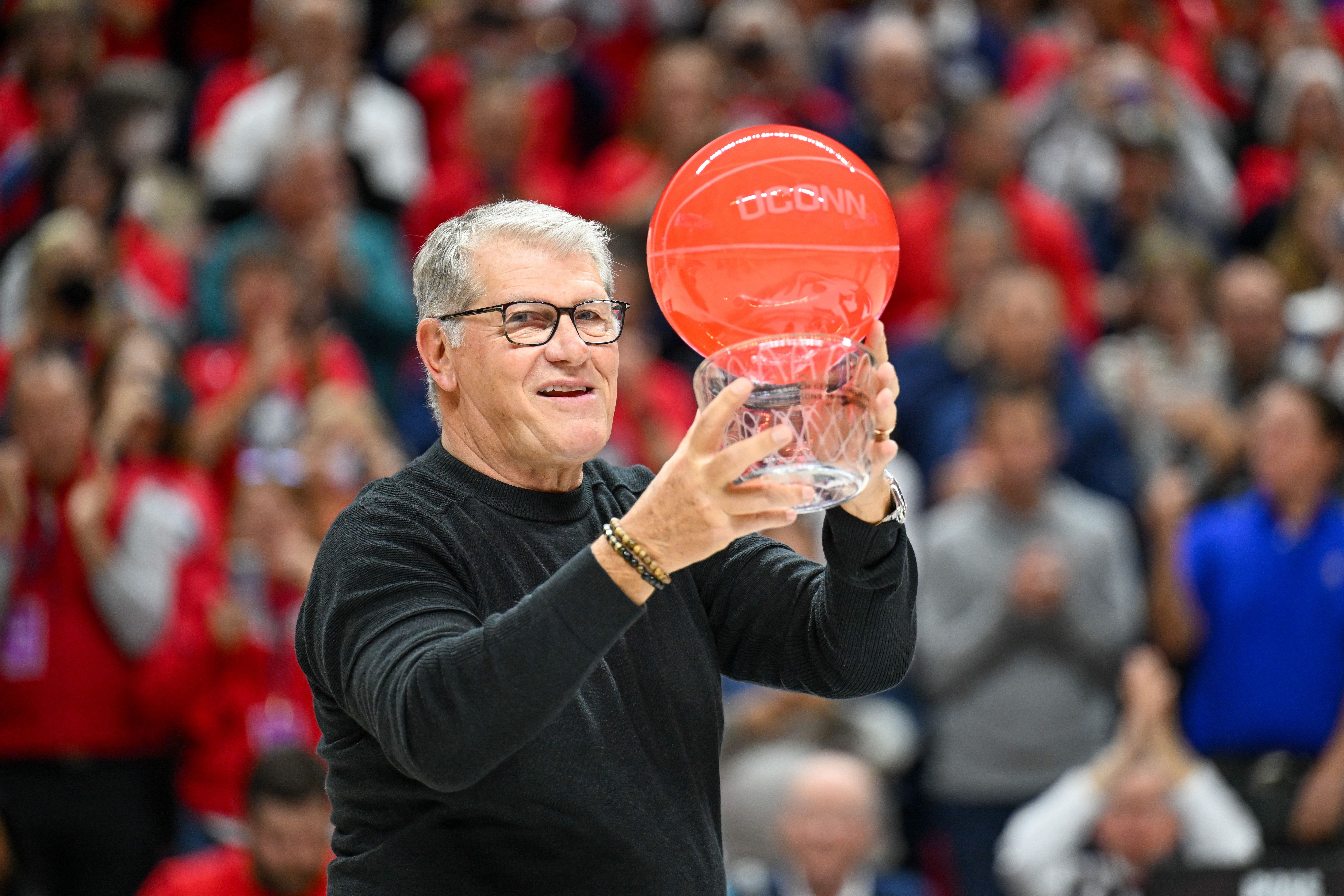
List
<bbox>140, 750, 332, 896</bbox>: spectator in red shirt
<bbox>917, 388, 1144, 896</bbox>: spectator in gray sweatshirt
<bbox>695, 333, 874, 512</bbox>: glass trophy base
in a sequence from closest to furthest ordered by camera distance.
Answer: <bbox>695, 333, 874, 512</bbox>: glass trophy base
<bbox>140, 750, 332, 896</bbox>: spectator in red shirt
<bbox>917, 388, 1144, 896</bbox>: spectator in gray sweatshirt

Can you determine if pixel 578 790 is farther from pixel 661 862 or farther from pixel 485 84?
pixel 485 84

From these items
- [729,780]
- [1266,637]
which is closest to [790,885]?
[729,780]

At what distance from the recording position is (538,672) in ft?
5.50

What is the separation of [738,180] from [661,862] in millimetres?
764

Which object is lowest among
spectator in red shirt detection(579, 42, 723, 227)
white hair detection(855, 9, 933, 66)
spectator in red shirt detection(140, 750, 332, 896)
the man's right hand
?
spectator in red shirt detection(140, 750, 332, 896)

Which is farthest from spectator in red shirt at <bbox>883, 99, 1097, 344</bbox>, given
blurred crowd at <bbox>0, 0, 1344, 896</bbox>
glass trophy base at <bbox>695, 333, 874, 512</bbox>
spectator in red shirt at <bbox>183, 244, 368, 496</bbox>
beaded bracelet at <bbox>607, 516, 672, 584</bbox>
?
beaded bracelet at <bbox>607, 516, 672, 584</bbox>

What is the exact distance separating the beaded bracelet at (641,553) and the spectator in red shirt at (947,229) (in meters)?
4.76

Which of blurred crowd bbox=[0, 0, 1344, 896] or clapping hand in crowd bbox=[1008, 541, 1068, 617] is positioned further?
clapping hand in crowd bbox=[1008, 541, 1068, 617]

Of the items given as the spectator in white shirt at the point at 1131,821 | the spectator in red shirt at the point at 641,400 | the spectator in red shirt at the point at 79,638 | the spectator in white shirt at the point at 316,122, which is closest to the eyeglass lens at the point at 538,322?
the spectator in white shirt at the point at 1131,821

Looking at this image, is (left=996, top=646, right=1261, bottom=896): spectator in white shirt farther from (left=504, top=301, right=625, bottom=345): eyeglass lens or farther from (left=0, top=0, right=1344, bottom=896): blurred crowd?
(left=504, top=301, right=625, bottom=345): eyeglass lens

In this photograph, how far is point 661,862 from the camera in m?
1.93

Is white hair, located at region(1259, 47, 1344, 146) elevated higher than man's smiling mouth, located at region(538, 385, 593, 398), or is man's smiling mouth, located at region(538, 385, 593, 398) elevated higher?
white hair, located at region(1259, 47, 1344, 146)

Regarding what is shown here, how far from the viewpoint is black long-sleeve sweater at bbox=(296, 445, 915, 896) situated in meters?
1.69

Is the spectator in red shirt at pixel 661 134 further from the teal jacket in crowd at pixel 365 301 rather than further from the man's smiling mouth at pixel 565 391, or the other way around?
the man's smiling mouth at pixel 565 391
